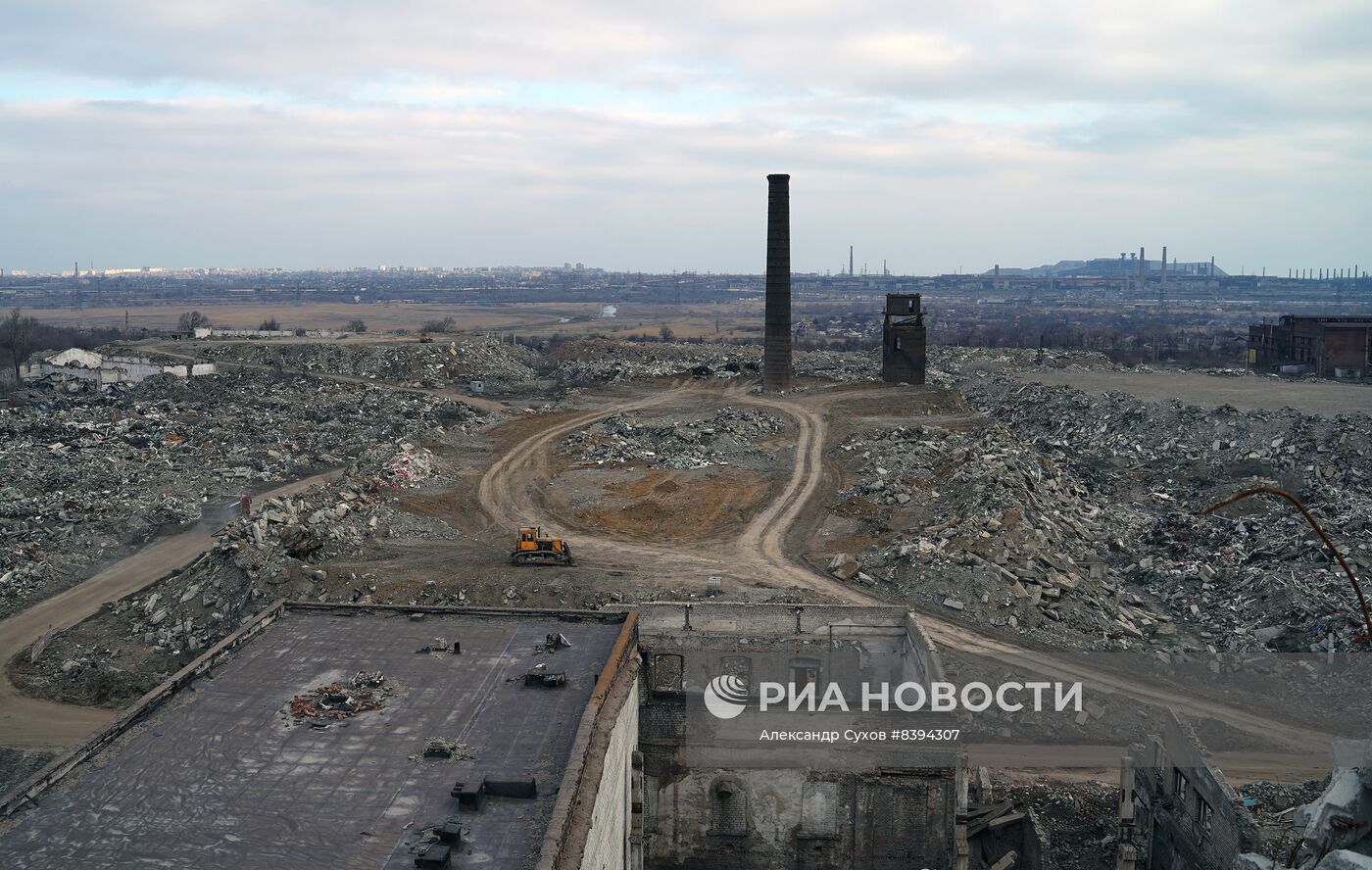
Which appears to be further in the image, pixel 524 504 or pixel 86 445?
pixel 86 445

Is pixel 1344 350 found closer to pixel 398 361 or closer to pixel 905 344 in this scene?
pixel 905 344

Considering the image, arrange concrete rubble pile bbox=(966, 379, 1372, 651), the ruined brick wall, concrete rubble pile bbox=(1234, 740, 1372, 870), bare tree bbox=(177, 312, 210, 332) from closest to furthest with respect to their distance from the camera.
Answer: concrete rubble pile bbox=(1234, 740, 1372, 870) → concrete rubble pile bbox=(966, 379, 1372, 651) → the ruined brick wall → bare tree bbox=(177, 312, 210, 332)

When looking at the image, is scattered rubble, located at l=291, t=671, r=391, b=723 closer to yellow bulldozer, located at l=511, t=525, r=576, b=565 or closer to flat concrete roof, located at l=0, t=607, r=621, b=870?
flat concrete roof, located at l=0, t=607, r=621, b=870

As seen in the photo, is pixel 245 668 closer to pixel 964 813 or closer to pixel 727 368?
pixel 964 813

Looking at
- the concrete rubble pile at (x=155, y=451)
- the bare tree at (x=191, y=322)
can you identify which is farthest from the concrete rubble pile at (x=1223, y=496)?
the bare tree at (x=191, y=322)

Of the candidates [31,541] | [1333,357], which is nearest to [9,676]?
[31,541]

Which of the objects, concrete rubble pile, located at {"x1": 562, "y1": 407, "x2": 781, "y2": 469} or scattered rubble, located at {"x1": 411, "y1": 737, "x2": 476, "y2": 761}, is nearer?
scattered rubble, located at {"x1": 411, "y1": 737, "x2": 476, "y2": 761}

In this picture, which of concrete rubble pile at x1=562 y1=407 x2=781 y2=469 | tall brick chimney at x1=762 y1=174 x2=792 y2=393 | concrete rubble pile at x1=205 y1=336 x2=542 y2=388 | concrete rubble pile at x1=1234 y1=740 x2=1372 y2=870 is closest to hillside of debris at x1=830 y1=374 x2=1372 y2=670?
concrete rubble pile at x1=562 y1=407 x2=781 y2=469

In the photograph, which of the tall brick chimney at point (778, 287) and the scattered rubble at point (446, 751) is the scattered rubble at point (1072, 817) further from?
the tall brick chimney at point (778, 287)
